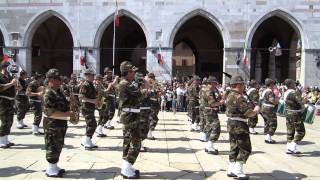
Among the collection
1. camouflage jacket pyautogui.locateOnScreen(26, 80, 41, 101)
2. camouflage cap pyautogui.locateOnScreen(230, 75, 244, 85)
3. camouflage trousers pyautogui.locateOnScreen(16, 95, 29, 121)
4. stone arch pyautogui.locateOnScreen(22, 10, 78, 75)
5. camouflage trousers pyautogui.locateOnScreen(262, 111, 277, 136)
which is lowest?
camouflage trousers pyautogui.locateOnScreen(262, 111, 277, 136)

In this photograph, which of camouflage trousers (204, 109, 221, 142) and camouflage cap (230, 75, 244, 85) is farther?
camouflage trousers (204, 109, 221, 142)

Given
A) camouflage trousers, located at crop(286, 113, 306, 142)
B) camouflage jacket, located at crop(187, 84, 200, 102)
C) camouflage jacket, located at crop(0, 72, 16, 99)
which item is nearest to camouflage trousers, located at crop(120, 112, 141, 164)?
camouflage jacket, located at crop(0, 72, 16, 99)

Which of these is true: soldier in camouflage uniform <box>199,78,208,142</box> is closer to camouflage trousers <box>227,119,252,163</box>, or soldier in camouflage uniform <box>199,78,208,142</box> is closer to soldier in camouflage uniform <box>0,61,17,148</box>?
camouflage trousers <box>227,119,252,163</box>

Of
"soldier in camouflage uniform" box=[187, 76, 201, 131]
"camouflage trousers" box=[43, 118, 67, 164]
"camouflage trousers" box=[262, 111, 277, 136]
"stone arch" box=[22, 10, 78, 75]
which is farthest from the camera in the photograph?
"stone arch" box=[22, 10, 78, 75]

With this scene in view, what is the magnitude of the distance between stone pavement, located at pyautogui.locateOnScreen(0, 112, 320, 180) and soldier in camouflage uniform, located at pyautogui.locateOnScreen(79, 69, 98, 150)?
358 millimetres

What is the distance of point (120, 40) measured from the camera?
104ft

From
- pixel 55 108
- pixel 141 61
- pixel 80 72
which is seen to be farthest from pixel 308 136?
pixel 141 61

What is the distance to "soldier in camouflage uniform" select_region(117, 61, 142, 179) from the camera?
759 cm

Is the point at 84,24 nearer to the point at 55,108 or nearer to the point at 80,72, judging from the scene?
the point at 80,72

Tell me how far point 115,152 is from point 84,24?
16459mm

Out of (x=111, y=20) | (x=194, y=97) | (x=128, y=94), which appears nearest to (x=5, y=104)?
(x=128, y=94)

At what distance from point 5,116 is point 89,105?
6.78 ft

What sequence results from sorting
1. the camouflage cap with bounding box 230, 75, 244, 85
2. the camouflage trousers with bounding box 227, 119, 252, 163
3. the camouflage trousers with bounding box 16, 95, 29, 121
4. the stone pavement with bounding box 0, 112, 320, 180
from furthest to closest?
the camouflage trousers with bounding box 16, 95, 29, 121, the stone pavement with bounding box 0, 112, 320, 180, the camouflage cap with bounding box 230, 75, 244, 85, the camouflage trousers with bounding box 227, 119, 252, 163

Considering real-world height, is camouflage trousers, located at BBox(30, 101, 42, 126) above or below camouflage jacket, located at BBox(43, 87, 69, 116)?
below
